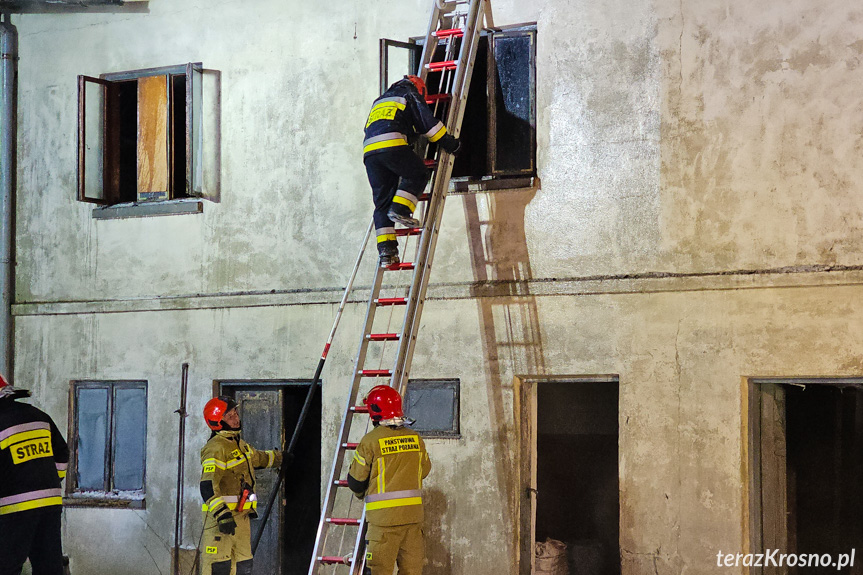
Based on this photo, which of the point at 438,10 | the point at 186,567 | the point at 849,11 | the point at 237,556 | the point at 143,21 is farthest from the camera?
the point at 143,21

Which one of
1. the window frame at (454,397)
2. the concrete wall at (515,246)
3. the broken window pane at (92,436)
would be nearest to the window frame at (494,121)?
the concrete wall at (515,246)

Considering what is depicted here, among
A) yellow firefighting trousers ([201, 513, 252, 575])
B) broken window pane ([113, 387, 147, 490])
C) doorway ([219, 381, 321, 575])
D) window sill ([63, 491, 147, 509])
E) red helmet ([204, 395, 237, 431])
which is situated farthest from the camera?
broken window pane ([113, 387, 147, 490])

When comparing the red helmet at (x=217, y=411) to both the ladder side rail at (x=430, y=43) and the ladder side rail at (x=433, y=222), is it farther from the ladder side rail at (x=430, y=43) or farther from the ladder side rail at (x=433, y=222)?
the ladder side rail at (x=430, y=43)

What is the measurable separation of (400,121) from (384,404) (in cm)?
202

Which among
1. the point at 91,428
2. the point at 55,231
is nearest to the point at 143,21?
the point at 55,231

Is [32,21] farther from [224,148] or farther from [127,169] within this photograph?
[224,148]

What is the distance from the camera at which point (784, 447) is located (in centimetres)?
734

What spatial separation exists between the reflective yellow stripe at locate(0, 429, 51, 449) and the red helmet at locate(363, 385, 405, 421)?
2.54 metres

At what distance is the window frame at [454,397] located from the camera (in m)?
7.88

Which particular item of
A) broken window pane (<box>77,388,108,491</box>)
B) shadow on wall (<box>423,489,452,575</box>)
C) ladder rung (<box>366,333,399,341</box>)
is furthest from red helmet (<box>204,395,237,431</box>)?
broken window pane (<box>77,388,108,491</box>)

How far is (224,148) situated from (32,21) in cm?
272

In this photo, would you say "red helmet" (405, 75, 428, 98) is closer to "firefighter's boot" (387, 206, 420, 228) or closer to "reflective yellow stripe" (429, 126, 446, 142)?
"reflective yellow stripe" (429, 126, 446, 142)

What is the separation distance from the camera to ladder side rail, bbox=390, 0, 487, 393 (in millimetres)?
6758

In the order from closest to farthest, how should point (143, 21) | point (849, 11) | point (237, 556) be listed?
point (849, 11)
point (237, 556)
point (143, 21)
